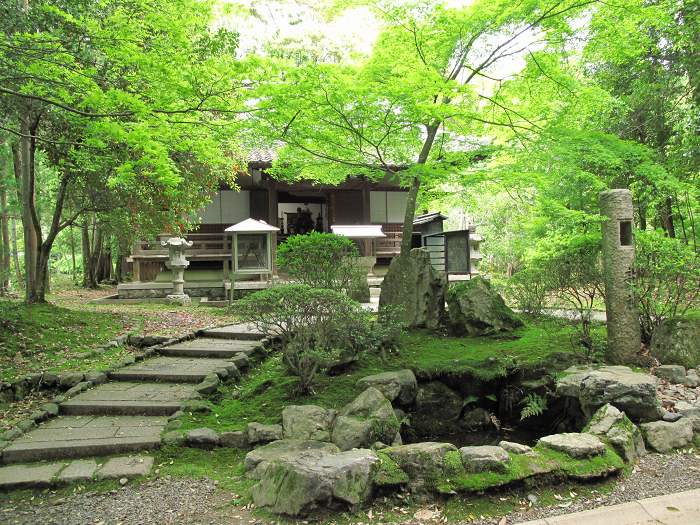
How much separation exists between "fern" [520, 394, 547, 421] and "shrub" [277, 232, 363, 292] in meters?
3.20

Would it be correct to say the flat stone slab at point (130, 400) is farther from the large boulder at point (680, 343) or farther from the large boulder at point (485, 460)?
the large boulder at point (680, 343)

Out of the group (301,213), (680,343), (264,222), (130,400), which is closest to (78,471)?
(130,400)

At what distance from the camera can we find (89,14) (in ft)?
25.3

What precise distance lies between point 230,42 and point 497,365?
5642 mm

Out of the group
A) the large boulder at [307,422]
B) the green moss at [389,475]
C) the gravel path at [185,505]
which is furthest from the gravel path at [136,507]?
the green moss at [389,475]

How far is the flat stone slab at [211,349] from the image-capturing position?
710cm

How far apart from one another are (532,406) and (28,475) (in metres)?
5.40

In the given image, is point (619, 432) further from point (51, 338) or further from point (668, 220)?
point (668, 220)

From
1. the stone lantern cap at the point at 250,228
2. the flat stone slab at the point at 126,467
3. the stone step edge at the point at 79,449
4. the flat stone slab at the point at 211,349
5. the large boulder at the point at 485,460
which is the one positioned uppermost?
the stone lantern cap at the point at 250,228

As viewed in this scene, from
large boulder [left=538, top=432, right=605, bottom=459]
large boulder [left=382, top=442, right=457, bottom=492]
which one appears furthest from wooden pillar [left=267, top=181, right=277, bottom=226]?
large boulder [left=538, top=432, right=605, bottom=459]

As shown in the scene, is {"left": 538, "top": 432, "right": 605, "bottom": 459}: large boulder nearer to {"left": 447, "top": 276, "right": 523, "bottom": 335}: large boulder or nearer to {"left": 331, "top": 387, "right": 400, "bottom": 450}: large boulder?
{"left": 331, "top": 387, "right": 400, "bottom": 450}: large boulder

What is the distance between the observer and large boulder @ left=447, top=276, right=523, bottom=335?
745 centimetres

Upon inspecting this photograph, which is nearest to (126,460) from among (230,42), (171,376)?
(171,376)

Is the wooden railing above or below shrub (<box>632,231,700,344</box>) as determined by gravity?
above
